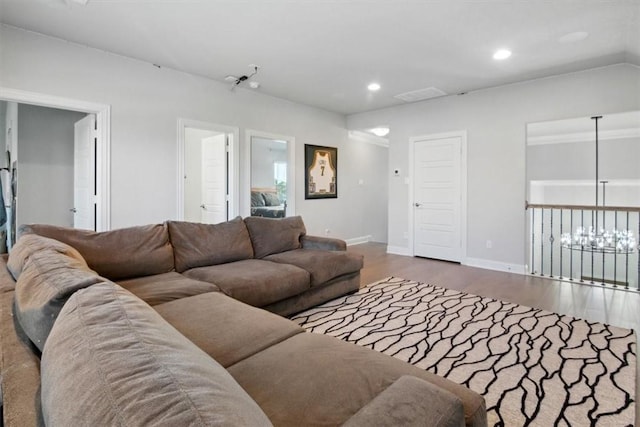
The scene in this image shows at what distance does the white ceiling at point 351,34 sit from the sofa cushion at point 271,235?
1879mm

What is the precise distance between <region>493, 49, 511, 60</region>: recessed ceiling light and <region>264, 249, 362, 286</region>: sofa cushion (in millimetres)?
2690

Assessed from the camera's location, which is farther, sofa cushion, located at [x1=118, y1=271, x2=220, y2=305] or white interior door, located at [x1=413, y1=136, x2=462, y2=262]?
white interior door, located at [x1=413, y1=136, x2=462, y2=262]

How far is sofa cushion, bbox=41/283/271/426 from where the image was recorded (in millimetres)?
500

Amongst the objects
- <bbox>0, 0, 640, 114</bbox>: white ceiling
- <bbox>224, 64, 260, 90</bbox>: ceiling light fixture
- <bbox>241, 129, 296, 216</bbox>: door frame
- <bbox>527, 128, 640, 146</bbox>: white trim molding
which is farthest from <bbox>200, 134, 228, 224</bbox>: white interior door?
<bbox>527, 128, 640, 146</bbox>: white trim molding

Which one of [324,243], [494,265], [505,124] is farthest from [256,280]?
[505,124]

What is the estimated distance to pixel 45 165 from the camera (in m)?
4.44

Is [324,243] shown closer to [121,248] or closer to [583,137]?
[121,248]

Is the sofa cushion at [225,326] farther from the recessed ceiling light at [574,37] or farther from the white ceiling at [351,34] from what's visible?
the recessed ceiling light at [574,37]

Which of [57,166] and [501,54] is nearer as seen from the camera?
[501,54]

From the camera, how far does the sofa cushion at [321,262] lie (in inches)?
122

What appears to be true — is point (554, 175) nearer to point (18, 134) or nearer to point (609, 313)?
point (609, 313)

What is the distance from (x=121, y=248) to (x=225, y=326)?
146 centimetres

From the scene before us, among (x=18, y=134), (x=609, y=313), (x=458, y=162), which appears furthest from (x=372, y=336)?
(x=18, y=134)

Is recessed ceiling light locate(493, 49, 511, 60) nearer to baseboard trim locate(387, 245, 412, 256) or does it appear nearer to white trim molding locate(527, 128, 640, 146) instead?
baseboard trim locate(387, 245, 412, 256)
